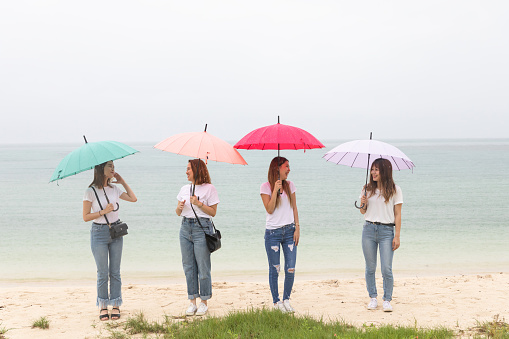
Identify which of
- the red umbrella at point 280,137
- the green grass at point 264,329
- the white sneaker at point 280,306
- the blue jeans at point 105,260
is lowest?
the white sneaker at point 280,306

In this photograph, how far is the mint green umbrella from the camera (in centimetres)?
456

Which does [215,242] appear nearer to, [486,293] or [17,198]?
[486,293]

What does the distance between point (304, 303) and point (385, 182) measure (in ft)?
6.77

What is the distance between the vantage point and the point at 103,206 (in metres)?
5.08

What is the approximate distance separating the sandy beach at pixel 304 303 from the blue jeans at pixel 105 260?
0.29 meters

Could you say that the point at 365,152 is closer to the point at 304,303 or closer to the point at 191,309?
the point at 304,303

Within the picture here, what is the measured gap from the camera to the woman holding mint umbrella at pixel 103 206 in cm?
471

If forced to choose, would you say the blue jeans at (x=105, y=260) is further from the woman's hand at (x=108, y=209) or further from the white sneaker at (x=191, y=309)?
the white sneaker at (x=191, y=309)

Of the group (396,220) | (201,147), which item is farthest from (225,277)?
(201,147)

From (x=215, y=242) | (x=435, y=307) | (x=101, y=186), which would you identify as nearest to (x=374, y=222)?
(x=435, y=307)

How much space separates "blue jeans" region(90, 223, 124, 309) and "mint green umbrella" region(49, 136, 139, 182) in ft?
2.65

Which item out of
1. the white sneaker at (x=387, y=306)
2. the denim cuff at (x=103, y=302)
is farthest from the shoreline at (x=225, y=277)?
the denim cuff at (x=103, y=302)

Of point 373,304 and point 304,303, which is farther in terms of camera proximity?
point 304,303

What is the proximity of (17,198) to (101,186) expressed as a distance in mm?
26084
